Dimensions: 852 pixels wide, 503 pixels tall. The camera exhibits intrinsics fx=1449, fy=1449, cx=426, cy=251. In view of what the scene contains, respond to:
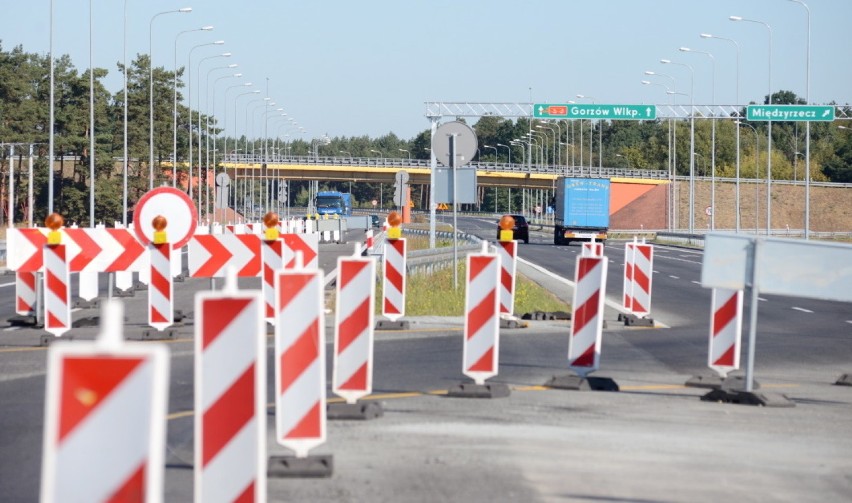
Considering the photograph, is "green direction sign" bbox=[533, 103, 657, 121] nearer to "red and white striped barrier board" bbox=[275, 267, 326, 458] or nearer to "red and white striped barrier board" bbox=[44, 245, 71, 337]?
"red and white striped barrier board" bbox=[44, 245, 71, 337]

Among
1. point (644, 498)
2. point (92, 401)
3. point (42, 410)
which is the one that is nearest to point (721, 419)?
point (644, 498)

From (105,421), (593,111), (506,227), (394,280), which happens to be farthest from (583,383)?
(593,111)

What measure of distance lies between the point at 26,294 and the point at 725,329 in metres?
10.3

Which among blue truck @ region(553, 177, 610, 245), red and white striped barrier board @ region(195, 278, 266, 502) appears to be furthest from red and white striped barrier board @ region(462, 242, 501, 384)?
blue truck @ region(553, 177, 610, 245)

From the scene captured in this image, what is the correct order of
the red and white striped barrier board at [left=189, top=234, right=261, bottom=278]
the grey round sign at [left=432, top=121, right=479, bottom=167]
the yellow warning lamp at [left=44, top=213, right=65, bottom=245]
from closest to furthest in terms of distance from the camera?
1. the yellow warning lamp at [left=44, top=213, right=65, bottom=245]
2. the red and white striped barrier board at [left=189, top=234, right=261, bottom=278]
3. the grey round sign at [left=432, top=121, right=479, bottom=167]

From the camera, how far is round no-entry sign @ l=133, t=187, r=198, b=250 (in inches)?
717

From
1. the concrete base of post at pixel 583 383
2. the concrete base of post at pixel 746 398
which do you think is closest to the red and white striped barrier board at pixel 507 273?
the concrete base of post at pixel 583 383

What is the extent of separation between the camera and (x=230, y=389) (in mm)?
6750

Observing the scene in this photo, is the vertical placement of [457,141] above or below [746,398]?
above

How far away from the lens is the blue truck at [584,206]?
73.6 meters

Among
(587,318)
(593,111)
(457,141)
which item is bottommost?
(587,318)

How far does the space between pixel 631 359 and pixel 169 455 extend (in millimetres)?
7939

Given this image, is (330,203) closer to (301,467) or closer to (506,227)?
(506,227)

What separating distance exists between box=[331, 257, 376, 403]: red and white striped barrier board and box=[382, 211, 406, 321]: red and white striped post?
830 centimetres
